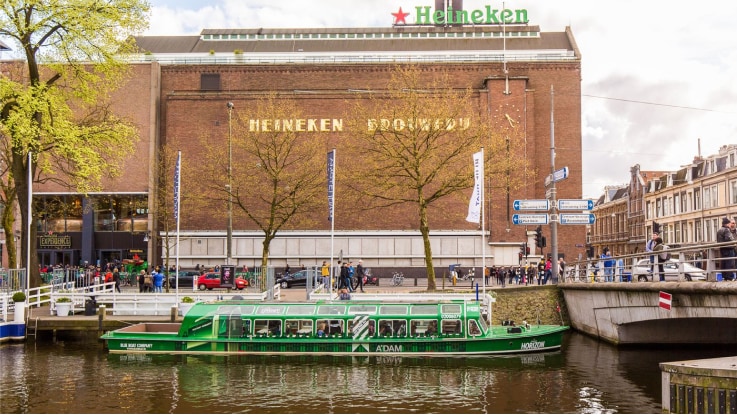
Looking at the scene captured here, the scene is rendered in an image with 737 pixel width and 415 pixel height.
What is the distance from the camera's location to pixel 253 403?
1923 cm

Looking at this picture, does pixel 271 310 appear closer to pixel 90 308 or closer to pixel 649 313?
pixel 90 308

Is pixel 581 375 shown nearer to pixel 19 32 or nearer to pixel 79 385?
pixel 79 385

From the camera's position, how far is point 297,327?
2744 centimetres

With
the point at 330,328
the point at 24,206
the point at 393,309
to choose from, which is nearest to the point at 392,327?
the point at 393,309

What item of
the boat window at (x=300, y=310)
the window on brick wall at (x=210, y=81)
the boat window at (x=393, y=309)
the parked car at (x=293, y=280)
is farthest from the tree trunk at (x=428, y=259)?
the window on brick wall at (x=210, y=81)

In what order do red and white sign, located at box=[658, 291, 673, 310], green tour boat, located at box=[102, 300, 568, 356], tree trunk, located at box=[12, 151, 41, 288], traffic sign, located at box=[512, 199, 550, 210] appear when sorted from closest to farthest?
red and white sign, located at box=[658, 291, 673, 310], green tour boat, located at box=[102, 300, 568, 356], traffic sign, located at box=[512, 199, 550, 210], tree trunk, located at box=[12, 151, 41, 288]

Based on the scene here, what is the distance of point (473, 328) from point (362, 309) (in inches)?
174

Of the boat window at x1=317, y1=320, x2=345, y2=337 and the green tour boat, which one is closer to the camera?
the green tour boat

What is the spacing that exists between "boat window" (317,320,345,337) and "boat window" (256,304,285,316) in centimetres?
166

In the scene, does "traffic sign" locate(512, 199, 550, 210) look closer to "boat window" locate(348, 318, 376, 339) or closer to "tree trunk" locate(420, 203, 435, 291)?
"tree trunk" locate(420, 203, 435, 291)

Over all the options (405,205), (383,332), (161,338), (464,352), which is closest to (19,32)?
(161,338)

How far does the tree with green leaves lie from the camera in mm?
32594

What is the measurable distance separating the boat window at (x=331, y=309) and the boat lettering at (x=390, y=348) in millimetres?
2006

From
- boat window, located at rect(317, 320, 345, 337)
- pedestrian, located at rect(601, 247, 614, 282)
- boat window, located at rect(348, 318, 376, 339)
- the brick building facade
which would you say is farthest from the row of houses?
boat window, located at rect(317, 320, 345, 337)
